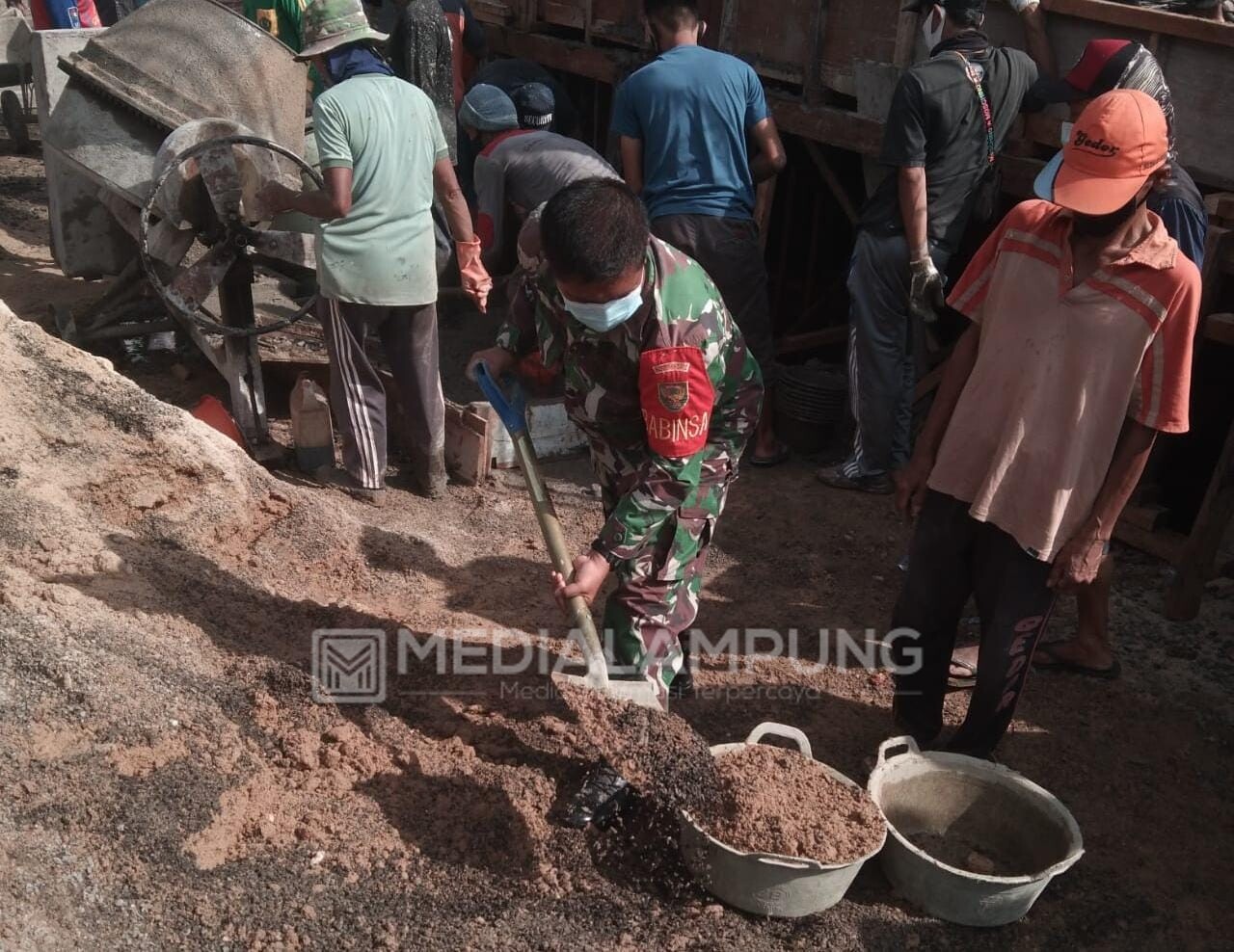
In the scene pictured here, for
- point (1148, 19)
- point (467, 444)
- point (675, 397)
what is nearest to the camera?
point (675, 397)

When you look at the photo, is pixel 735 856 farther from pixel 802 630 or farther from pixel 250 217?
pixel 250 217

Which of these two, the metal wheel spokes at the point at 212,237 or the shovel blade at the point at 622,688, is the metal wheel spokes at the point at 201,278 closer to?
the metal wheel spokes at the point at 212,237

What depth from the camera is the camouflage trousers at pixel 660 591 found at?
3.08 m

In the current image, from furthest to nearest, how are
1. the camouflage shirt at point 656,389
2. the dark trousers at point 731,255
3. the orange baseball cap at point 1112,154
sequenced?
the dark trousers at point 731,255 < the camouflage shirt at point 656,389 < the orange baseball cap at point 1112,154

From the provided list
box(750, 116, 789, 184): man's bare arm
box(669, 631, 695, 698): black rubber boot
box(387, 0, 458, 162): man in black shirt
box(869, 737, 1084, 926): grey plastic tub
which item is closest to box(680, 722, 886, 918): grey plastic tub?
box(869, 737, 1084, 926): grey plastic tub

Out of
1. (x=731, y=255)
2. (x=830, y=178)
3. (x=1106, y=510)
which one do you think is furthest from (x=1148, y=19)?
(x=1106, y=510)

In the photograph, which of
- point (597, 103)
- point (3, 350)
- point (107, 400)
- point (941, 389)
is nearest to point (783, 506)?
point (941, 389)

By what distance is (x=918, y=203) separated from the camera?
15.7ft

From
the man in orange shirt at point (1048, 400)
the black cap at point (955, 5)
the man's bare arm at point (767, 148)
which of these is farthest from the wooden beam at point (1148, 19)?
the man in orange shirt at point (1048, 400)

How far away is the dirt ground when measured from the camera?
2.85 meters

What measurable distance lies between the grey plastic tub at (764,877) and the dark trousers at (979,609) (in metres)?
0.71

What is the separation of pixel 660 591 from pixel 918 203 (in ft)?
8.04

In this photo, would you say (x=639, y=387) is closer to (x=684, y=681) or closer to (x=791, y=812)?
(x=791, y=812)

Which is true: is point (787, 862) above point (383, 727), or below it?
above
